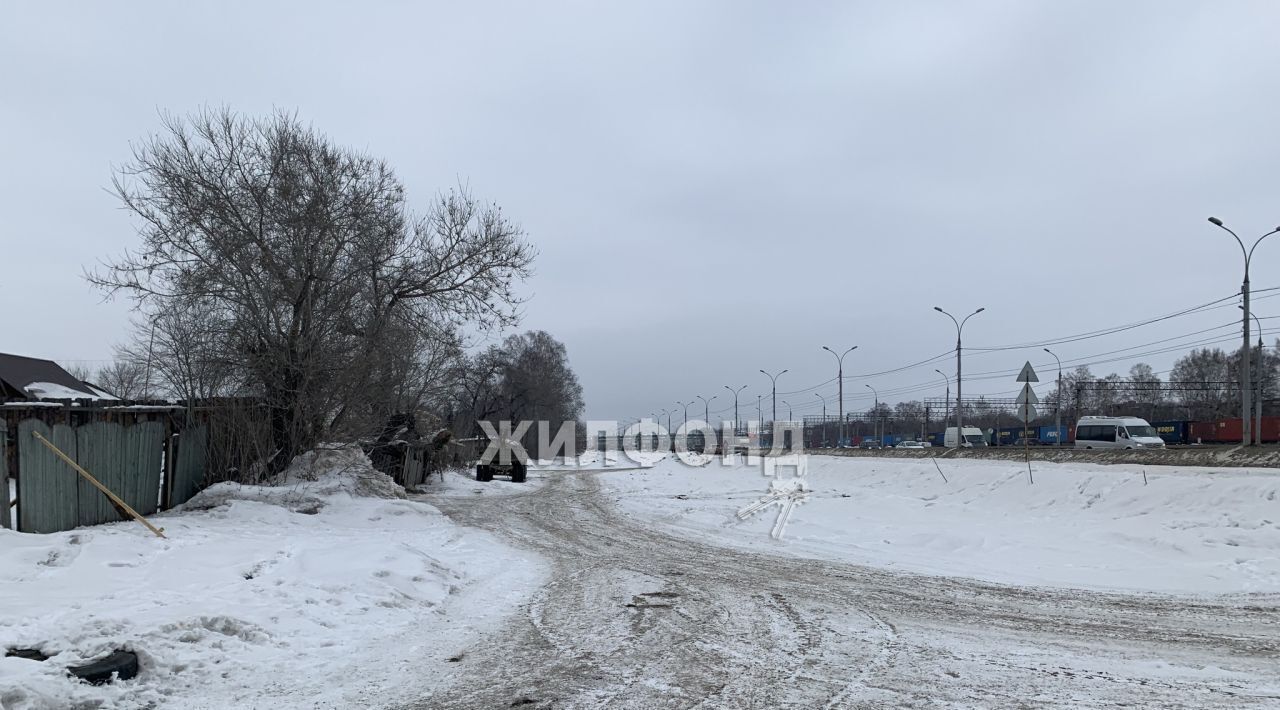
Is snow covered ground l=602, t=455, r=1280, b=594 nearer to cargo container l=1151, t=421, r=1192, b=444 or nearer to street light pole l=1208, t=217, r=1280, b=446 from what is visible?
street light pole l=1208, t=217, r=1280, b=446

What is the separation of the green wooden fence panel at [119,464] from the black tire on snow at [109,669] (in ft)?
21.9

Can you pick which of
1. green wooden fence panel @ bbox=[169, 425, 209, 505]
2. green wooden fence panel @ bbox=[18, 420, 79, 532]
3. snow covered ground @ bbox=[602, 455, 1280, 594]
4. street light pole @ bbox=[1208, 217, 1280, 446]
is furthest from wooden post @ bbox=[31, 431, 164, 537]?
street light pole @ bbox=[1208, 217, 1280, 446]

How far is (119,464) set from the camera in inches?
479

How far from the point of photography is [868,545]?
15.0 meters

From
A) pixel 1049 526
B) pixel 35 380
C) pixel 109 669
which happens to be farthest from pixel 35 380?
pixel 1049 526

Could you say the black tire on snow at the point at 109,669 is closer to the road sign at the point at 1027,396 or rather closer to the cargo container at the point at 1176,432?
the road sign at the point at 1027,396

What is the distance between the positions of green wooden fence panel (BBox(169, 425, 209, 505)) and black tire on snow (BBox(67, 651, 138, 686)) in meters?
9.09

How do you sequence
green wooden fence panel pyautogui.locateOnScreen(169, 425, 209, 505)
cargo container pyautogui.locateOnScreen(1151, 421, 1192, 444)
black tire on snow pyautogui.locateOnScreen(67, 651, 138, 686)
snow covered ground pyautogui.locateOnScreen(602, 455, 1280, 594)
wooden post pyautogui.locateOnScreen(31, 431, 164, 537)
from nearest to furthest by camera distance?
black tire on snow pyautogui.locateOnScreen(67, 651, 138, 686) < wooden post pyautogui.locateOnScreen(31, 431, 164, 537) < snow covered ground pyautogui.locateOnScreen(602, 455, 1280, 594) < green wooden fence panel pyautogui.locateOnScreen(169, 425, 209, 505) < cargo container pyautogui.locateOnScreen(1151, 421, 1192, 444)

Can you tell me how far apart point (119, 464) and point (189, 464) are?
7.11ft

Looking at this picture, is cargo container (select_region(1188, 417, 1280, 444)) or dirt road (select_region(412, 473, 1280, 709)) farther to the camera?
cargo container (select_region(1188, 417, 1280, 444))

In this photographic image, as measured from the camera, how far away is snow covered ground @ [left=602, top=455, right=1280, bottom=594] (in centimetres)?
1192

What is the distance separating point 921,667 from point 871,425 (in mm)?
140637

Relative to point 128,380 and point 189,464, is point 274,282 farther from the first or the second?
point 128,380

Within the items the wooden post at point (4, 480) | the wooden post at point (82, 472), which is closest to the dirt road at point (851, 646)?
the wooden post at point (82, 472)
